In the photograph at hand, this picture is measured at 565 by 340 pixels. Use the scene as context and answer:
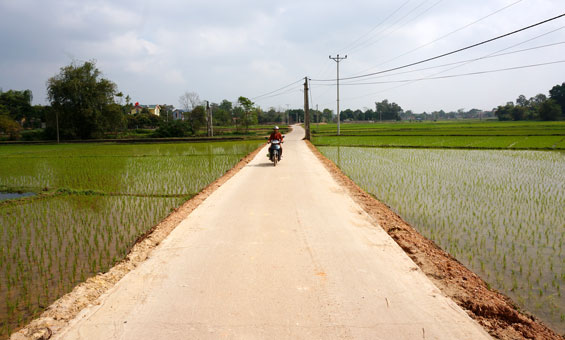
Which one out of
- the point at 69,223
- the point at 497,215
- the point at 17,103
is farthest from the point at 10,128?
the point at 497,215

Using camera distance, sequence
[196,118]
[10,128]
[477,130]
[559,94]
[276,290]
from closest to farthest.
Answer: [276,290]
[10,128]
[477,130]
[196,118]
[559,94]

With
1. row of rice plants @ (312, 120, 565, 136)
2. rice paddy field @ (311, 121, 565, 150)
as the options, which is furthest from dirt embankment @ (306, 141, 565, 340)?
row of rice plants @ (312, 120, 565, 136)

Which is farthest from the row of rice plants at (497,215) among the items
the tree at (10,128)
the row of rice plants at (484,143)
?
the tree at (10,128)

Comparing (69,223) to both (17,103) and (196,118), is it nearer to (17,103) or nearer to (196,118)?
(196,118)

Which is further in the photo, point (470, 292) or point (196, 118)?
point (196, 118)

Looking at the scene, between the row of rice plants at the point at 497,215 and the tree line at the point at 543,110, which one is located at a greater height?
the tree line at the point at 543,110

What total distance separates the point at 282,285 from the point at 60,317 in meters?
2.16

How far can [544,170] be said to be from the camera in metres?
13.9

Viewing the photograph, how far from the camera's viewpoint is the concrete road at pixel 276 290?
3047 millimetres

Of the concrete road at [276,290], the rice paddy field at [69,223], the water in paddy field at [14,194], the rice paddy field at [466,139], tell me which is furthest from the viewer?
the rice paddy field at [466,139]

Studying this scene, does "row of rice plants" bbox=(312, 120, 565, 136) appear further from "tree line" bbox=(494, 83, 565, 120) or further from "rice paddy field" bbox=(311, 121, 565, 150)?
"tree line" bbox=(494, 83, 565, 120)

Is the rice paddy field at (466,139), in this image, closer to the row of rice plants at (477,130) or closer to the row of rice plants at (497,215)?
the row of rice plants at (477,130)

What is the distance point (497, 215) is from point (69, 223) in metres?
9.19

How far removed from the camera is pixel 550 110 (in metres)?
73.1
